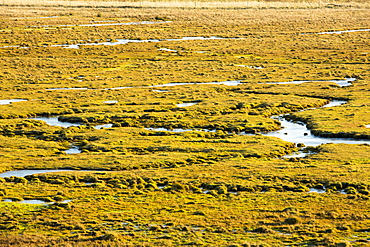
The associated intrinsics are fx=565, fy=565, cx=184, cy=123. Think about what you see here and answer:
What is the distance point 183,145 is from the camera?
47500mm

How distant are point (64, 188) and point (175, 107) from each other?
28012 mm

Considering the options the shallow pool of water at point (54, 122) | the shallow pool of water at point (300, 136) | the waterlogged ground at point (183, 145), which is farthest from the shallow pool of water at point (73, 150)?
the shallow pool of water at point (300, 136)

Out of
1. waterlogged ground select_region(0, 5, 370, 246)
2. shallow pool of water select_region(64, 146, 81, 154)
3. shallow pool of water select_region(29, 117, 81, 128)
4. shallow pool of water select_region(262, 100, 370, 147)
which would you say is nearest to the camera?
waterlogged ground select_region(0, 5, 370, 246)

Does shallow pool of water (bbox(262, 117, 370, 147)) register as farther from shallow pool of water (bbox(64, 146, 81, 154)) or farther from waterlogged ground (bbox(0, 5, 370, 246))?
shallow pool of water (bbox(64, 146, 81, 154))

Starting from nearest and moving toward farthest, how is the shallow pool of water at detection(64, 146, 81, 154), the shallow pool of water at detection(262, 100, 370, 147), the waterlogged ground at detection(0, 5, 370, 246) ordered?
the waterlogged ground at detection(0, 5, 370, 246), the shallow pool of water at detection(64, 146, 81, 154), the shallow pool of water at detection(262, 100, 370, 147)

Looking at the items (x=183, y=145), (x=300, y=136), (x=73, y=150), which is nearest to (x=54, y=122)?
(x=73, y=150)

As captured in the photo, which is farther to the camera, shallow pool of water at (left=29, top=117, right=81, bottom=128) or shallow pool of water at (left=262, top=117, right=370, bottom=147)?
shallow pool of water at (left=29, top=117, right=81, bottom=128)

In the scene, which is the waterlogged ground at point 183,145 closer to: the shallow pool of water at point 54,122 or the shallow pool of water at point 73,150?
the shallow pool of water at point 73,150

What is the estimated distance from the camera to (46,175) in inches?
1535

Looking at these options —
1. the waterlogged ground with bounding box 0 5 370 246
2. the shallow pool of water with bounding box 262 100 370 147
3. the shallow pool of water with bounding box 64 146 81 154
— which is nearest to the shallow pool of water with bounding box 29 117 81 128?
the waterlogged ground with bounding box 0 5 370 246

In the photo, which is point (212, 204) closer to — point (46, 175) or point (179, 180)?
point (179, 180)

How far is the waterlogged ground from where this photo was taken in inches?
1185

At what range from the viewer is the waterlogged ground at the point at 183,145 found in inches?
1185

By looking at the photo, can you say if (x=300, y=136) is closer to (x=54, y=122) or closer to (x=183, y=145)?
(x=183, y=145)
